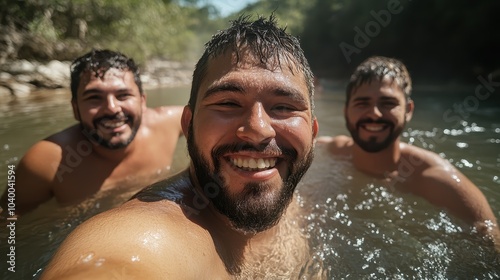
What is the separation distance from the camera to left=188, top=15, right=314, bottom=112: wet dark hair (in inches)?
67.0

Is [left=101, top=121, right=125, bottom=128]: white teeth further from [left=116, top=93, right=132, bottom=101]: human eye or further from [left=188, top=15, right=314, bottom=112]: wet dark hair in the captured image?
[left=188, top=15, right=314, bottom=112]: wet dark hair

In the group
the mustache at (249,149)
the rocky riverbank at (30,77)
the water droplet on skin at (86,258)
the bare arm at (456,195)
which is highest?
the mustache at (249,149)

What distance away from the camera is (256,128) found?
151 cm

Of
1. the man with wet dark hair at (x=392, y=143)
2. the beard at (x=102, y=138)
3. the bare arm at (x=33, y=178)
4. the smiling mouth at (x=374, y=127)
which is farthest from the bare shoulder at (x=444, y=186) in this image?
the bare arm at (x=33, y=178)

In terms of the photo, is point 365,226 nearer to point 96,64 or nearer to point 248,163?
point 248,163

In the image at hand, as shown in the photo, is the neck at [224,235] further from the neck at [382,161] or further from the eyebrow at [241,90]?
the neck at [382,161]

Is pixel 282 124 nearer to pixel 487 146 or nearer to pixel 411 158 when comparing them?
pixel 411 158

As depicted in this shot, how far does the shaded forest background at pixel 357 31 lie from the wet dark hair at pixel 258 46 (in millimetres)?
13251

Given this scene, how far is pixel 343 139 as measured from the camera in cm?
468

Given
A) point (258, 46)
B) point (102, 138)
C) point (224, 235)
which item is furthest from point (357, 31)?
point (224, 235)

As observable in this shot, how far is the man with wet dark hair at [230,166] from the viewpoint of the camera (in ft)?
4.31

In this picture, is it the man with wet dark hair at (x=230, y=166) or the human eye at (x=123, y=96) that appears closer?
the man with wet dark hair at (x=230, y=166)

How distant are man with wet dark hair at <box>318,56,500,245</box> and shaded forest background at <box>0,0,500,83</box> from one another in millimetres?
12673

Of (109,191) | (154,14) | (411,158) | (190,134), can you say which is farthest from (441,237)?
(154,14)
